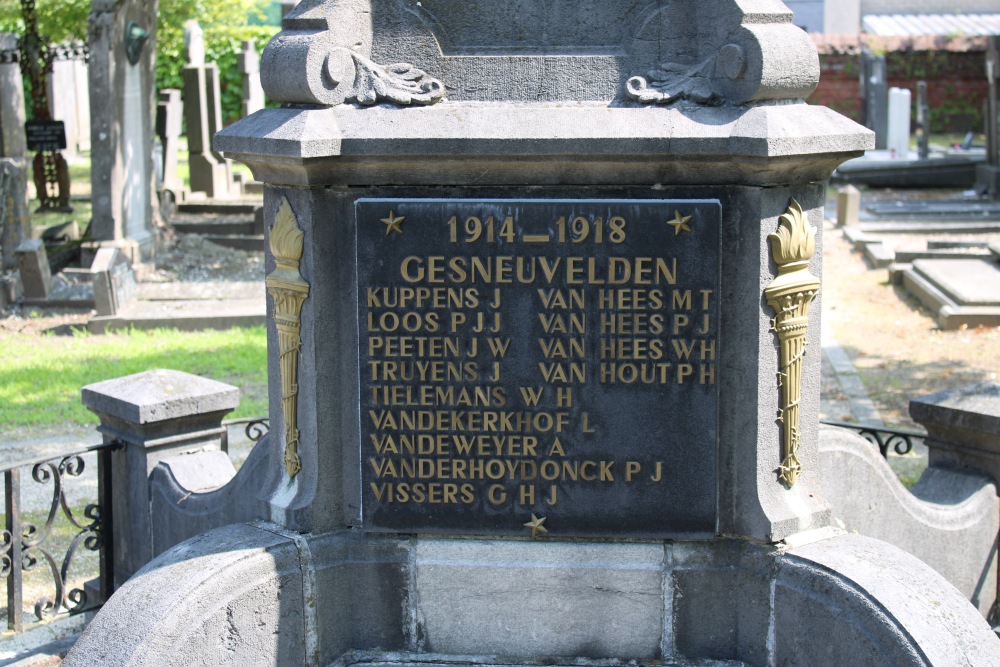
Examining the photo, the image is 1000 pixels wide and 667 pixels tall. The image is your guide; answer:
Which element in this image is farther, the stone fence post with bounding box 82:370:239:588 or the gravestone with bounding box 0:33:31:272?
the gravestone with bounding box 0:33:31:272

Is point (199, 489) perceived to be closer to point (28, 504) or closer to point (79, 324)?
point (28, 504)

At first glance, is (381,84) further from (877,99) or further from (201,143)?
(877,99)

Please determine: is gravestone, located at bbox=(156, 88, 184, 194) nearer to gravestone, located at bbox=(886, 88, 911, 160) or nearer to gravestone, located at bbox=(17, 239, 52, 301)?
gravestone, located at bbox=(17, 239, 52, 301)

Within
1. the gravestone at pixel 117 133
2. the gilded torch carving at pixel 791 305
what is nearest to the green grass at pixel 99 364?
the gravestone at pixel 117 133

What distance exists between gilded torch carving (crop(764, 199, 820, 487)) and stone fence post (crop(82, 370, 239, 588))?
2.83 metres

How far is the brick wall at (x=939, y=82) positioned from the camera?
112ft

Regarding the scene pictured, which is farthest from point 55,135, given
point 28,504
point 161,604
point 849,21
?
point 849,21

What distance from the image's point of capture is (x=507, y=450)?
4.23 m

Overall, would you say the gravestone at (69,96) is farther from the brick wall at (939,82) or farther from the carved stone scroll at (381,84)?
the carved stone scroll at (381,84)

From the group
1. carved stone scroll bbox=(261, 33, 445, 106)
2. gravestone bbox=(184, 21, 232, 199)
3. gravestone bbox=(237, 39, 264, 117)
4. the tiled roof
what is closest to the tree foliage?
gravestone bbox=(237, 39, 264, 117)

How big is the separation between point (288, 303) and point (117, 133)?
11.5 metres

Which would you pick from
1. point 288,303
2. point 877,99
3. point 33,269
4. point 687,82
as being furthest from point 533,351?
point 877,99

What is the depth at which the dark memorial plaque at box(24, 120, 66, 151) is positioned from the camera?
18.9 metres

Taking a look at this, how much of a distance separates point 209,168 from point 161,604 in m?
17.1
